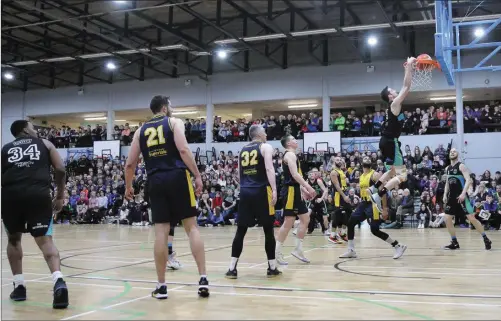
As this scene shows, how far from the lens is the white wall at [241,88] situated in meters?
27.8

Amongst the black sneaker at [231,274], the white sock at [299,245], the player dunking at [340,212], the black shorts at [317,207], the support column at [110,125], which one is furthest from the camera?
the support column at [110,125]

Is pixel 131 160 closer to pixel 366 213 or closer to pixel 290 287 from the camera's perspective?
pixel 290 287

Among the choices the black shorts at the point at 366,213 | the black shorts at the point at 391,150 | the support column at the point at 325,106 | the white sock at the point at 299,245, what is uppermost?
the support column at the point at 325,106

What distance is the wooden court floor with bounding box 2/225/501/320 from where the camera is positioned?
475 centimetres

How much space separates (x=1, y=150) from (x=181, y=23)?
871 inches

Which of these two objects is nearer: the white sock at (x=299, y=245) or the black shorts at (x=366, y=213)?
the white sock at (x=299, y=245)

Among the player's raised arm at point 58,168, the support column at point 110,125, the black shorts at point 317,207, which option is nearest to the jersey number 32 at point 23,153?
the player's raised arm at point 58,168

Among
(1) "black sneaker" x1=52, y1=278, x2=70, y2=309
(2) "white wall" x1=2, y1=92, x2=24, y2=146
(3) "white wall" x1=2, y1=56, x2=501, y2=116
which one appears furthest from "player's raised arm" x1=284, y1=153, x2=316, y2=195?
(2) "white wall" x1=2, y1=92, x2=24, y2=146

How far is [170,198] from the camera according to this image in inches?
219

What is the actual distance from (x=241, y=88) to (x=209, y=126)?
119 inches

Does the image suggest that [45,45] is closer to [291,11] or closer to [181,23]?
[181,23]

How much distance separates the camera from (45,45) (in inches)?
1176

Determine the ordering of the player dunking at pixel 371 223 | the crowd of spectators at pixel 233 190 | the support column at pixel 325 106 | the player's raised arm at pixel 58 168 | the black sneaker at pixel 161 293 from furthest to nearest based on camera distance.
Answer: the support column at pixel 325 106, the crowd of spectators at pixel 233 190, the player dunking at pixel 371 223, the player's raised arm at pixel 58 168, the black sneaker at pixel 161 293

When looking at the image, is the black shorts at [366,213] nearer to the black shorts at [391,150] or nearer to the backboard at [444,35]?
the black shorts at [391,150]
